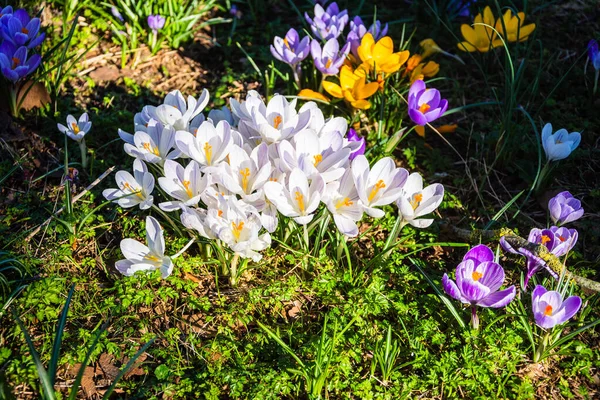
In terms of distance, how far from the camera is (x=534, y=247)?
1899mm

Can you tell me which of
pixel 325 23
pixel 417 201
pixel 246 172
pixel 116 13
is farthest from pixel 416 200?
pixel 116 13

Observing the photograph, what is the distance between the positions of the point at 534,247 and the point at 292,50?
1.33m

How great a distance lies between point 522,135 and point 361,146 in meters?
0.88

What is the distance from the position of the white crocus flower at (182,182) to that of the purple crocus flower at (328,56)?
90 centimetres

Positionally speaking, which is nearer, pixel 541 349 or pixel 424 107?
pixel 541 349

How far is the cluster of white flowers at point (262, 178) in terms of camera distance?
68.6 inches

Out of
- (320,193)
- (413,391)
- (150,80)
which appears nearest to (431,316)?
(413,391)

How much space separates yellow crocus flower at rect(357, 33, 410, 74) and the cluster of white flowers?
2.13ft

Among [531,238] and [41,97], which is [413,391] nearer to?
[531,238]

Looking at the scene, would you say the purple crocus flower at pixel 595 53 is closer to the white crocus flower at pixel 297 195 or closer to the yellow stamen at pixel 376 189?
the yellow stamen at pixel 376 189

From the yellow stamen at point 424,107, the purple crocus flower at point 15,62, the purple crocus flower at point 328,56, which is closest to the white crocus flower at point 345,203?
the yellow stamen at point 424,107

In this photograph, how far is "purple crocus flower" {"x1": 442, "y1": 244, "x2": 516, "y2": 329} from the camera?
5.70 ft

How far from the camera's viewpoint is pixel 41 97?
2.56 meters

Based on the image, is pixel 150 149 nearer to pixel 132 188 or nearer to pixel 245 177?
pixel 132 188
